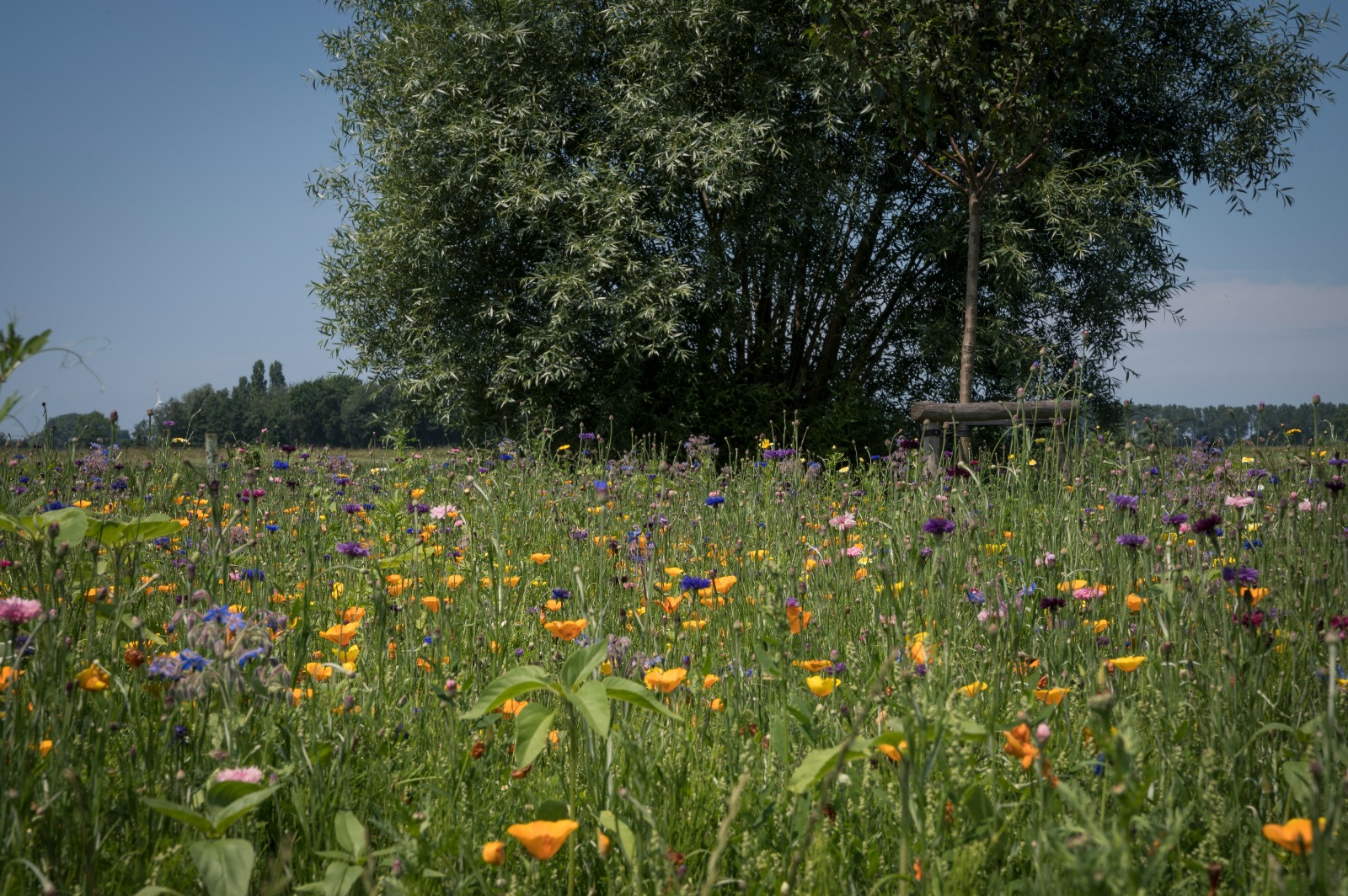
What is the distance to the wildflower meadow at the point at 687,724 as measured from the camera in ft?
3.83

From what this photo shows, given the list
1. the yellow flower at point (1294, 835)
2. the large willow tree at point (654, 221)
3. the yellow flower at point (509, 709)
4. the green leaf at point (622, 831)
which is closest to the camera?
the yellow flower at point (1294, 835)

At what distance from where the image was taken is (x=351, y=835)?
3.86 ft

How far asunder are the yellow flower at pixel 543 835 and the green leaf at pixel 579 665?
252mm

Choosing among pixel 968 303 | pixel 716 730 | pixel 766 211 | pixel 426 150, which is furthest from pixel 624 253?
pixel 716 730

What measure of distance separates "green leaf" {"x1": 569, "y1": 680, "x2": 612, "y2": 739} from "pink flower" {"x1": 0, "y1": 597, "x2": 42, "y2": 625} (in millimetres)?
924

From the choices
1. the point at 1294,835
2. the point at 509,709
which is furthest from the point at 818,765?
the point at 509,709

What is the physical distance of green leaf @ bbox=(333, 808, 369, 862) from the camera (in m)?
1.17

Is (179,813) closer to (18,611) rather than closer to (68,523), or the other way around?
(18,611)

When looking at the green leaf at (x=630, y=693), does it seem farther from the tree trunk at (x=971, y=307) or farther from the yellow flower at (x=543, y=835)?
the tree trunk at (x=971, y=307)

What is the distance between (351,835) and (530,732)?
0.29m

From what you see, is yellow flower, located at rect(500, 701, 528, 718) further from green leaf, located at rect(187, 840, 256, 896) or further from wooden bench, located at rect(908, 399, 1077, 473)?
wooden bench, located at rect(908, 399, 1077, 473)

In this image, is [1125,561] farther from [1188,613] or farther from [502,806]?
[502,806]

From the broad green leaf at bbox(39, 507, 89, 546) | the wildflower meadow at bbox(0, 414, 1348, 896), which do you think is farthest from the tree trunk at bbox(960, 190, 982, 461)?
the broad green leaf at bbox(39, 507, 89, 546)

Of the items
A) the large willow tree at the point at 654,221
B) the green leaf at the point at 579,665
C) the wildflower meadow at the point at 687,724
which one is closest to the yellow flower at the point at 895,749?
the wildflower meadow at the point at 687,724
